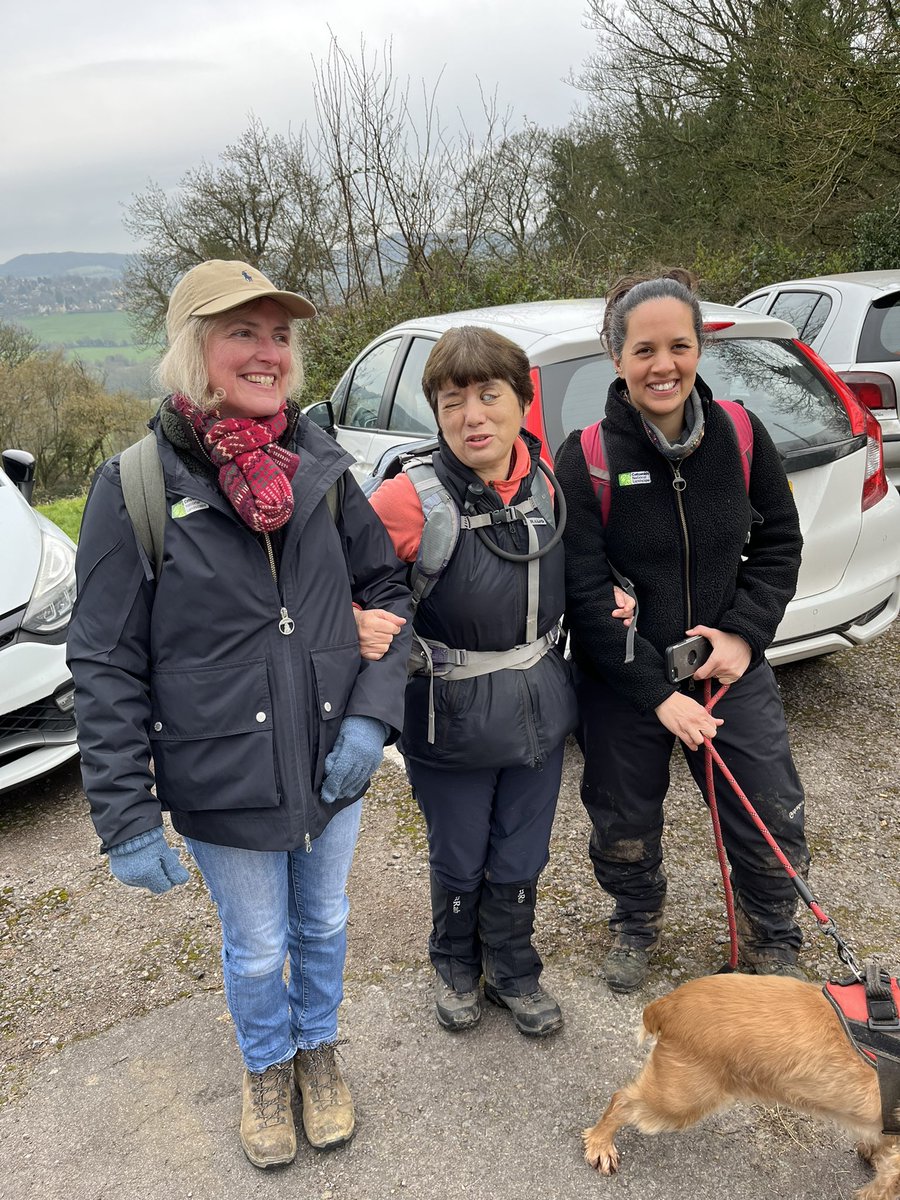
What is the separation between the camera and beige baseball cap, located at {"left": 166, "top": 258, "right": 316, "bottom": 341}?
182 cm

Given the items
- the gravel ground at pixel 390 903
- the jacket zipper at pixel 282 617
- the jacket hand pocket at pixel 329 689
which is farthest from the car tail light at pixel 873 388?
the jacket zipper at pixel 282 617

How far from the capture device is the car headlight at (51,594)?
386 centimetres

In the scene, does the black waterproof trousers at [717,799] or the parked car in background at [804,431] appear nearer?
the black waterproof trousers at [717,799]

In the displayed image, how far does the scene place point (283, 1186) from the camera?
6.91 ft

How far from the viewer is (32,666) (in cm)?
379

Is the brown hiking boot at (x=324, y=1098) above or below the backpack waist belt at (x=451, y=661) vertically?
below

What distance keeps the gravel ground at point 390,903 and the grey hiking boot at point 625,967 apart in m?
0.05

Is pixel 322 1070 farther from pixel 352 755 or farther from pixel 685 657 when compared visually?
pixel 685 657

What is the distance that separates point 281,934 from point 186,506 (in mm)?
1061

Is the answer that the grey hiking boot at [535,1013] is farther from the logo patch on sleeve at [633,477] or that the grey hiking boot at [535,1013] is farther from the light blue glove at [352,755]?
the logo patch on sleeve at [633,477]

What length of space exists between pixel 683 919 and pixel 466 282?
1014cm

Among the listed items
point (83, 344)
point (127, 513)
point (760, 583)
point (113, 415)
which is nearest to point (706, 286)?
point (760, 583)

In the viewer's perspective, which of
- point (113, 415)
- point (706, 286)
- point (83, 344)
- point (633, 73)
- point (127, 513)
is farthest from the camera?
point (83, 344)

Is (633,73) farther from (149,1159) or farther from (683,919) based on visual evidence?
(149,1159)
